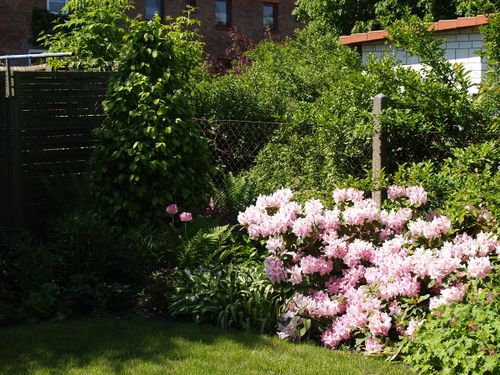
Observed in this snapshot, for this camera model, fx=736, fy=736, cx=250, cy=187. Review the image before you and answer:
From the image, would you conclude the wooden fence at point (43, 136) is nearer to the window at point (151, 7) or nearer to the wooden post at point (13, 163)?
the wooden post at point (13, 163)

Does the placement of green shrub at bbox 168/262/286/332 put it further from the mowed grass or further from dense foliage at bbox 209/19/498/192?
dense foliage at bbox 209/19/498/192

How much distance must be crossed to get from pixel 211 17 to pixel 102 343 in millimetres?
26789

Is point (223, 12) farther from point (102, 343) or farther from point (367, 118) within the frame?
point (102, 343)

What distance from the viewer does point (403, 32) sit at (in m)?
7.02

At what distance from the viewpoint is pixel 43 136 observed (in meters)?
8.73

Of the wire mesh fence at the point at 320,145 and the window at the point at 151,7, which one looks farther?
the window at the point at 151,7

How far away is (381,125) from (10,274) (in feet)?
12.5

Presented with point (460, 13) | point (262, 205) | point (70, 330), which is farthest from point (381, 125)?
point (460, 13)

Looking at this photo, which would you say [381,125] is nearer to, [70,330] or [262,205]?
[262,205]

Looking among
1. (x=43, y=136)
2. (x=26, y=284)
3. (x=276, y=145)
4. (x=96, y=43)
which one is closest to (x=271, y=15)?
(x=96, y=43)

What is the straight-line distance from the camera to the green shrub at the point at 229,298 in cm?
594

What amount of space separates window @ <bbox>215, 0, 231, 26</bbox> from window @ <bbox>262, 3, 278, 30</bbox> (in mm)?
1847

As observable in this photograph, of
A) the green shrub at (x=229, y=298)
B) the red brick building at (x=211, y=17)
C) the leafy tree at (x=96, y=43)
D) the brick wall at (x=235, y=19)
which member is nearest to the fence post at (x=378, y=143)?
the green shrub at (x=229, y=298)

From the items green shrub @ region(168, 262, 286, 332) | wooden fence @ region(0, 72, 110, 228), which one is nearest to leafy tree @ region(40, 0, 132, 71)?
wooden fence @ region(0, 72, 110, 228)
